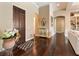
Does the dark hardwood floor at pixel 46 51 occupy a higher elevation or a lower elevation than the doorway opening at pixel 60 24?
lower

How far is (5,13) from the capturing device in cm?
436

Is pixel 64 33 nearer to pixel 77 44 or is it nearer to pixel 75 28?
pixel 75 28

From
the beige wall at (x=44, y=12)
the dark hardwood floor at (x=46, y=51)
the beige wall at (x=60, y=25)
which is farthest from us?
the beige wall at (x=44, y=12)

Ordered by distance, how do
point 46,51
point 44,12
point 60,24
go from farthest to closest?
point 44,12, point 60,24, point 46,51

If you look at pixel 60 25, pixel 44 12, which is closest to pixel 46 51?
pixel 60 25

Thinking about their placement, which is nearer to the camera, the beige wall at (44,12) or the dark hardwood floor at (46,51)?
the dark hardwood floor at (46,51)

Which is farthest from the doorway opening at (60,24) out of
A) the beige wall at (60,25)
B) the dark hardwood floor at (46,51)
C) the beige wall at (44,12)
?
the dark hardwood floor at (46,51)

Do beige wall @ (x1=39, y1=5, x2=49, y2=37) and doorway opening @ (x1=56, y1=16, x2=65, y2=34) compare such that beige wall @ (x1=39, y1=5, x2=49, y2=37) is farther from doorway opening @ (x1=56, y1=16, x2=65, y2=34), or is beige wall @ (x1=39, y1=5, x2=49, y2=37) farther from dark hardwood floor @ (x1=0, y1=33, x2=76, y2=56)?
dark hardwood floor @ (x1=0, y1=33, x2=76, y2=56)

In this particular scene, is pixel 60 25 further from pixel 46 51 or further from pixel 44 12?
pixel 46 51

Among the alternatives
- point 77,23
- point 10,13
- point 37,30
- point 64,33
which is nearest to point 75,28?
point 77,23

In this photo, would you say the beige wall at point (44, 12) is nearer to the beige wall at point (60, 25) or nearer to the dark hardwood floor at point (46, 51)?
the beige wall at point (60, 25)

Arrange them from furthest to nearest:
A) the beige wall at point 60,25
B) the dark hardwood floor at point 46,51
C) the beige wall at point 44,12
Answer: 1. the beige wall at point 44,12
2. the beige wall at point 60,25
3. the dark hardwood floor at point 46,51

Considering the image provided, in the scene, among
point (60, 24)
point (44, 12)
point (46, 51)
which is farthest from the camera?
point (44, 12)

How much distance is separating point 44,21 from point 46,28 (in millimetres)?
566
